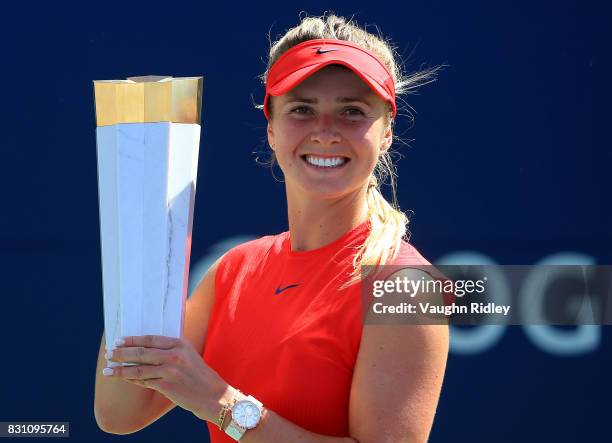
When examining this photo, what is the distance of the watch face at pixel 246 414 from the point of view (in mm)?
1418

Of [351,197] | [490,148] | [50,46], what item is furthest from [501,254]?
[50,46]

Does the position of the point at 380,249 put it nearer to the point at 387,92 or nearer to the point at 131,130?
the point at 387,92

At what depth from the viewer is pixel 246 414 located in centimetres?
142

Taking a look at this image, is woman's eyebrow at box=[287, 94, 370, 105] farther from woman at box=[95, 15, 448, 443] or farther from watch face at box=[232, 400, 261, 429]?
watch face at box=[232, 400, 261, 429]

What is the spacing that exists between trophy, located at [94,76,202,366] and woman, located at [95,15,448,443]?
7cm

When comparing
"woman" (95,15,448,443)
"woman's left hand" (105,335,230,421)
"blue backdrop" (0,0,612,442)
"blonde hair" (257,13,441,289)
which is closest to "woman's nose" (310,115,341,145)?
"woman" (95,15,448,443)

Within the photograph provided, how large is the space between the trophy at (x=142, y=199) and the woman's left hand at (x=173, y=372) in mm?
32

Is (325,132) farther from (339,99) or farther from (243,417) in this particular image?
(243,417)

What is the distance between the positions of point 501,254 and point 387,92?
142 centimetres

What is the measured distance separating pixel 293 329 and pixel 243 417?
19 cm

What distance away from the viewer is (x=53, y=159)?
2.98 metres

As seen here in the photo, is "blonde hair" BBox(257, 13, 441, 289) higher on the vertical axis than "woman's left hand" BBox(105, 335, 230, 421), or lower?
higher

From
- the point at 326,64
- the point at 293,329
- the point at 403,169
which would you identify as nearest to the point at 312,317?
the point at 293,329

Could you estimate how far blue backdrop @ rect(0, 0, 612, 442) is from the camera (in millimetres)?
2887
